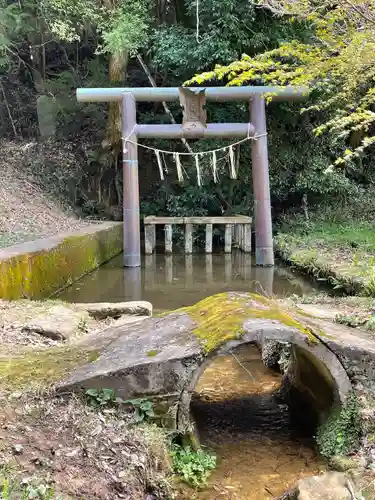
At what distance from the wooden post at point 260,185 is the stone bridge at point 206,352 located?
6.89 metres

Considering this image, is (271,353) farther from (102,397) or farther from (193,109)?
(193,109)

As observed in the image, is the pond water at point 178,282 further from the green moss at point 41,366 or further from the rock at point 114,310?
the green moss at point 41,366

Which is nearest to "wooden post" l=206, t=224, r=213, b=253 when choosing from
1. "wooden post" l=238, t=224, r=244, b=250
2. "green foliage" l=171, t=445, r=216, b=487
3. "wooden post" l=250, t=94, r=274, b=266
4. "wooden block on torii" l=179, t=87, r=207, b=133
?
"wooden post" l=238, t=224, r=244, b=250

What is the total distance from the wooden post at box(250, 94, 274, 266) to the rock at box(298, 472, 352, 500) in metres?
7.90

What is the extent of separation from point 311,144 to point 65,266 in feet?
30.3

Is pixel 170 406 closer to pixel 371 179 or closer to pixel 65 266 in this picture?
pixel 65 266

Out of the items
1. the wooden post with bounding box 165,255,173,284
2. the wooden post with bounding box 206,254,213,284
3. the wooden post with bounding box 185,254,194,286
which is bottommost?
the wooden post with bounding box 206,254,213,284

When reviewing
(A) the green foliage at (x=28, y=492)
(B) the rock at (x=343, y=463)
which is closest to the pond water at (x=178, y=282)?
(B) the rock at (x=343, y=463)

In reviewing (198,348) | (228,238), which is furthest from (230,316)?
(228,238)

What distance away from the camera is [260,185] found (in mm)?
11344

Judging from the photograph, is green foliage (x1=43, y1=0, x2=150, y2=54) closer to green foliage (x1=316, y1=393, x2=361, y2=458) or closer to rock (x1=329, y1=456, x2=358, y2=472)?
green foliage (x1=316, y1=393, x2=361, y2=458)

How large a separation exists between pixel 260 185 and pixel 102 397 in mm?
8641

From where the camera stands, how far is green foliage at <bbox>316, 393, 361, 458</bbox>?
3572 millimetres

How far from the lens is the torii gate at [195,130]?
433 inches
